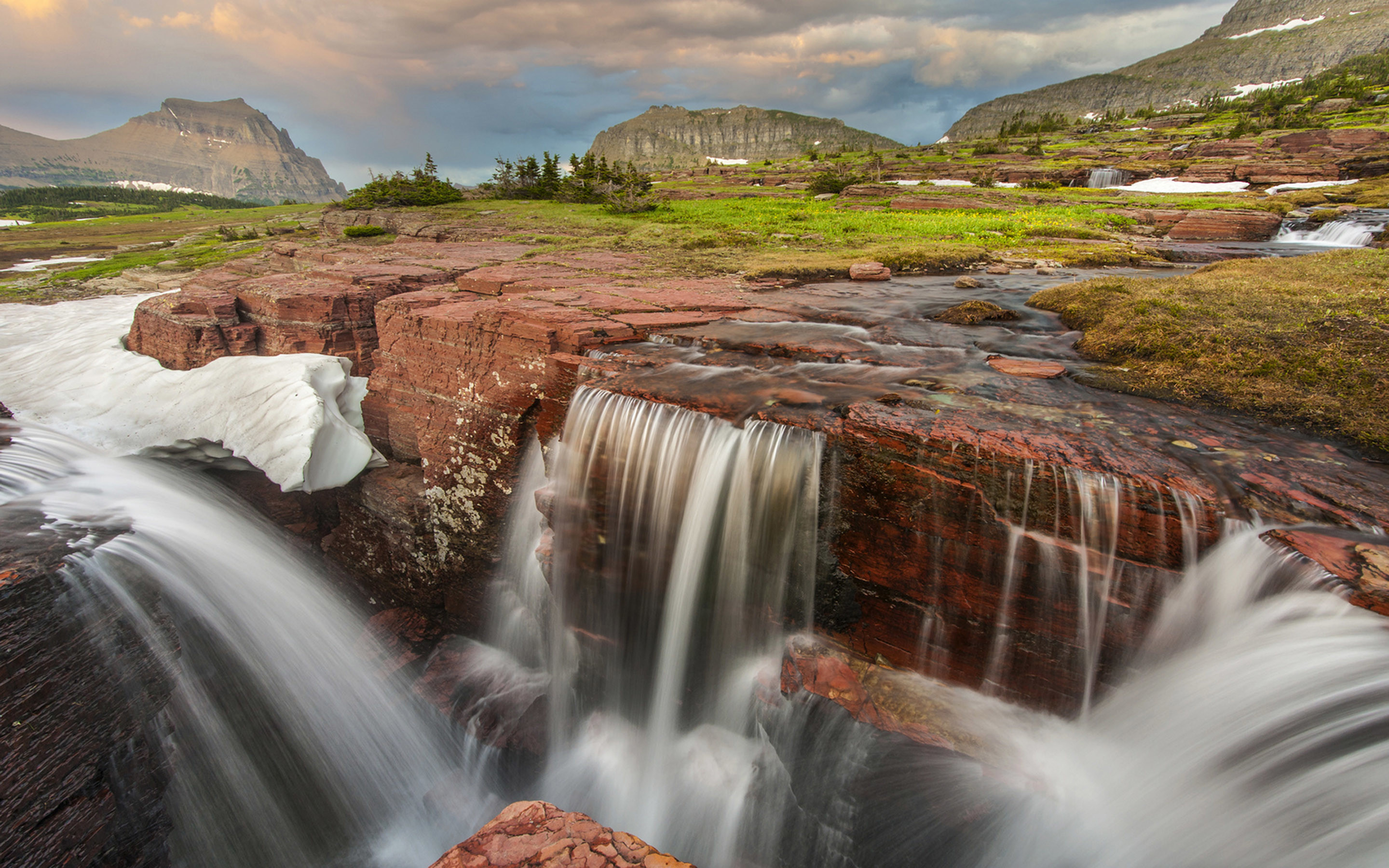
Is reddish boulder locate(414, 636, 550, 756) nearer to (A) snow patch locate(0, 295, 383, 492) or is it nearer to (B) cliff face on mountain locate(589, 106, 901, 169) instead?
(A) snow patch locate(0, 295, 383, 492)

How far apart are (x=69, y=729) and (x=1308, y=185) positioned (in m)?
39.0

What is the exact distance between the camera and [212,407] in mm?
8344

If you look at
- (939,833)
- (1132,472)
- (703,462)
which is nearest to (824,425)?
(703,462)

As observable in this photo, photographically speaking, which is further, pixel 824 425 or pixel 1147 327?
pixel 1147 327

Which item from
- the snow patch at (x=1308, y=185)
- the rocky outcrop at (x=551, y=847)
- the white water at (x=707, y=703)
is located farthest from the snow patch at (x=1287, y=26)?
the rocky outcrop at (x=551, y=847)

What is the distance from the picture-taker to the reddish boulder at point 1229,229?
14641 millimetres

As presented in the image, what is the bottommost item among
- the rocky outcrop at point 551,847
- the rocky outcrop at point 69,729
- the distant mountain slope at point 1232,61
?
the rocky outcrop at point 69,729

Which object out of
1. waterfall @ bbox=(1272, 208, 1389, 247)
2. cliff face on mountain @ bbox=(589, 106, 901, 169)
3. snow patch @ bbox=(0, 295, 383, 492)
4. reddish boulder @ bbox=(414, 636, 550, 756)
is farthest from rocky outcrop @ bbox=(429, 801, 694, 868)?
cliff face on mountain @ bbox=(589, 106, 901, 169)

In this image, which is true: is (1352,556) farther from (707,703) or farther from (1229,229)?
(1229,229)

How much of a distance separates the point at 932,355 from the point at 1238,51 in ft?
586

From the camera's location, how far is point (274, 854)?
550 centimetres

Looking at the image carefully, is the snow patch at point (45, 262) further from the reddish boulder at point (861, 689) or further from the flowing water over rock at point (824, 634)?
the reddish boulder at point (861, 689)

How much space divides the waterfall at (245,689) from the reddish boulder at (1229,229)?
67.7 feet

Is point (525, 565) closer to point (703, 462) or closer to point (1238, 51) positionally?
point (703, 462)
